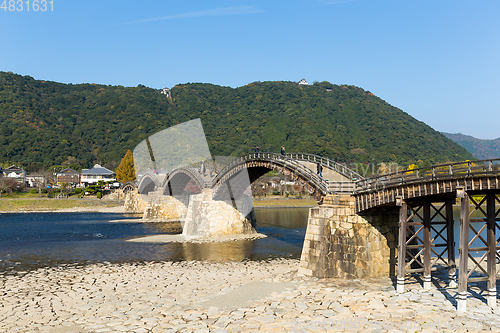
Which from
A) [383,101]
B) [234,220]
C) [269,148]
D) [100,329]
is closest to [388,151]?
[269,148]

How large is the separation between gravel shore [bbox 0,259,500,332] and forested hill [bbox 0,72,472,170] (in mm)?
94642

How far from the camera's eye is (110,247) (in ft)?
128

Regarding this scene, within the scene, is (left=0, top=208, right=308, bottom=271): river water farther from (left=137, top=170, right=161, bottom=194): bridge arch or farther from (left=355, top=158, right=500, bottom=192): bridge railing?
(left=137, top=170, right=161, bottom=194): bridge arch

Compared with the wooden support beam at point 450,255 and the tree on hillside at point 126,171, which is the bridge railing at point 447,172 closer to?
the wooden support beam at point 450,255

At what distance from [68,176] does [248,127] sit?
7177 centimetres

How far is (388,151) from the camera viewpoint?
125 meters

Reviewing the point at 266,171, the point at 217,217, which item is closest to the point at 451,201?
the point at 266,171

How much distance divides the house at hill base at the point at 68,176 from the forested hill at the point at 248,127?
14.0m

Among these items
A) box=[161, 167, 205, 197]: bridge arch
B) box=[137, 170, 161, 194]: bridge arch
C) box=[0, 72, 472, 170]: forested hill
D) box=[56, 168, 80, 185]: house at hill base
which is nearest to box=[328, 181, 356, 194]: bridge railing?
box=[161, 167, 205, 197]: bridge arch

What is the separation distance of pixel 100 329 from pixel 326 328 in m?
9.26

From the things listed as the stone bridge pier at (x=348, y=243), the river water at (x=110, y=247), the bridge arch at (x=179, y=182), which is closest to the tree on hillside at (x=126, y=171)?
the bridge arch at (x=179, y=182)

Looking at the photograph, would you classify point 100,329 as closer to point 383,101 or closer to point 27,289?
point 27,289

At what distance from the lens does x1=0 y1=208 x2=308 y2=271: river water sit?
32.7 metres

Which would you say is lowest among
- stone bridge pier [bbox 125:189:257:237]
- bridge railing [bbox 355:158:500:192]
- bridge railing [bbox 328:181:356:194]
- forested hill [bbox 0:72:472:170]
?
stone bridge pier [bbox 125:189:257:237]
